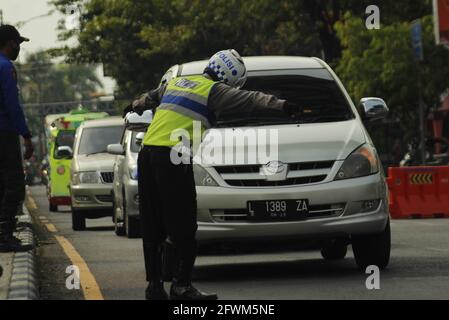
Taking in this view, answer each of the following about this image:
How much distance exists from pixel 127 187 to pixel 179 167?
836cm

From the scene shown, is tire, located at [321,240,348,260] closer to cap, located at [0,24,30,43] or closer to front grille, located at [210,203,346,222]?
front grille, located at [210,203,346,222]

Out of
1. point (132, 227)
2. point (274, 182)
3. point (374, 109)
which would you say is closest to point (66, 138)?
point (132, 227)

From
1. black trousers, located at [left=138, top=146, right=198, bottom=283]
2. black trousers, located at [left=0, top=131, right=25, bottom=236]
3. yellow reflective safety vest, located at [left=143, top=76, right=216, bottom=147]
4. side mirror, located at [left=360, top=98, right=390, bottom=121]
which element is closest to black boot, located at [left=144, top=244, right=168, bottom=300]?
black trousers, located at [left=138, top=146, right=198, bottom=283]

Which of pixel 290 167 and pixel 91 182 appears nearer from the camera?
pixel 290 167

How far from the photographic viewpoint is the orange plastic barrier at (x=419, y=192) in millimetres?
23188

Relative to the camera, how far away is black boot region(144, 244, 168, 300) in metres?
10.4

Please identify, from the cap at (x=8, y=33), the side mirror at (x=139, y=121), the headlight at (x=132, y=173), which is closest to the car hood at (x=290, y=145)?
the side mirror at (x=139, y=121)

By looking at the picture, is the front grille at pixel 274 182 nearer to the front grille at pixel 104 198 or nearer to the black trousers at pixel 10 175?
the black trousers at pixel 10 175

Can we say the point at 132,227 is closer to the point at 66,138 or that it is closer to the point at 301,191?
the point at 301,191

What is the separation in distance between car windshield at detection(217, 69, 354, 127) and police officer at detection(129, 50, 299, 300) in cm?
233

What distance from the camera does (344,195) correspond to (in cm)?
1207

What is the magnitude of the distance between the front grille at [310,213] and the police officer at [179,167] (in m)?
1.61

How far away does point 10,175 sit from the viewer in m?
14.1

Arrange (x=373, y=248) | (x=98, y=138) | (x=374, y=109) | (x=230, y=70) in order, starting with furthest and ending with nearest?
(x=98, y=138) → (x=374, y=109) → (x=373, y=248) → (x=230, y=70)
